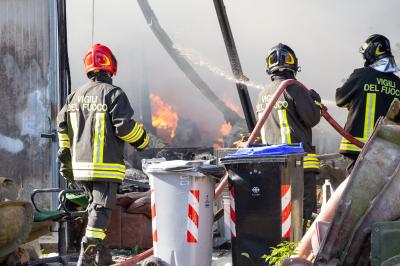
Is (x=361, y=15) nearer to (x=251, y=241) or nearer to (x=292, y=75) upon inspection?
(x=292, y=75)

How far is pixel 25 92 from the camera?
7.79 metres

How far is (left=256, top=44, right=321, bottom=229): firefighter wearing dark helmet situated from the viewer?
5.72 meters

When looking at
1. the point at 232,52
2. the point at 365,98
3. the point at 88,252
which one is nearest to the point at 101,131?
the point at 88,252

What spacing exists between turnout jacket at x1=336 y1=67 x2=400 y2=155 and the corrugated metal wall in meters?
3.57

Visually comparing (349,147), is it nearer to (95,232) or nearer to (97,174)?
(97,174)

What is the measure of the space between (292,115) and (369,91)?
0.80m

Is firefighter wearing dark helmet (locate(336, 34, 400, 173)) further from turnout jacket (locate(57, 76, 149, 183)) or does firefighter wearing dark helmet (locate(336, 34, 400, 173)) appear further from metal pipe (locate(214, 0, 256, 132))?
turnout jacket (locate(57, 76, 149, 183))

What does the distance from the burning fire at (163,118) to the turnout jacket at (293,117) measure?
8.36m

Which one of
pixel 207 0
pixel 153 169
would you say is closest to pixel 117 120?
pixel 153 169

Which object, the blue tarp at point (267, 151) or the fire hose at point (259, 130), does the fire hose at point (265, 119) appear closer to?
the fire hose at point (259, 130)

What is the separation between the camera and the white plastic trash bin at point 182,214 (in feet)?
15.2

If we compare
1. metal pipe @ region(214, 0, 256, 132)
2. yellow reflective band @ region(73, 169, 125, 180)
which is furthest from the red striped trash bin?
metal pipe @ region(214, 0, 256, 132)

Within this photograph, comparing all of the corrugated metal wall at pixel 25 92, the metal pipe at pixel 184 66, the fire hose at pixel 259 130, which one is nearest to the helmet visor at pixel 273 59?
the fire hose at pixel 259 130

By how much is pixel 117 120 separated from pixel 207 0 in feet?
29.1
